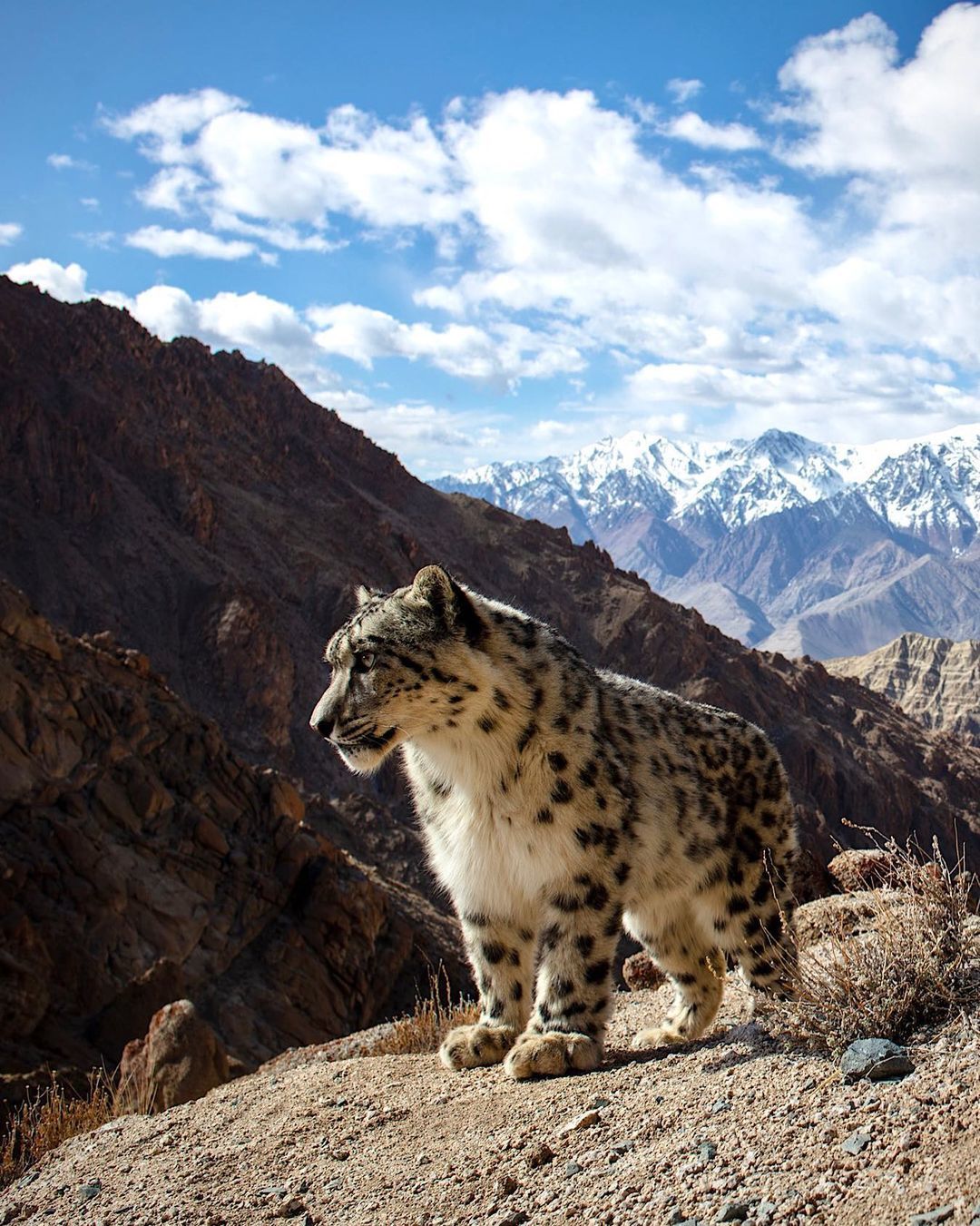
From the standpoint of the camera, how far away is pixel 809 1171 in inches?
165

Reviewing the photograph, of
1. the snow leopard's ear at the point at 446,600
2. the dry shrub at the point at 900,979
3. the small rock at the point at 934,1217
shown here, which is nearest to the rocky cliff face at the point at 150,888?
the snow leopard's ear at the point at 446,600

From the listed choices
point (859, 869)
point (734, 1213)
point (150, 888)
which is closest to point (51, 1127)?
point (734, 1213)

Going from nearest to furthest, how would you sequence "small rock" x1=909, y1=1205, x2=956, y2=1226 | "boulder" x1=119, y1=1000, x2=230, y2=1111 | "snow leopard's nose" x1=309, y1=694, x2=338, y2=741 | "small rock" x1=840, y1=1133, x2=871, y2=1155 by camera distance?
"small rock" x1=909, y1=1205, x2=956, y2=1226
"small rock" x1=840, y1=1133, x2=871, y2=1155
"snow leopard's nose" x1=309, y1=694, x2=338, y2=741
"boulder" x1=119, y1=1000, x2=230, y2=1111

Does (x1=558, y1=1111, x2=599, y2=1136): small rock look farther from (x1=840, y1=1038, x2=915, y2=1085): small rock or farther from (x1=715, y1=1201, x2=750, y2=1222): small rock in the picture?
(x1=715, y1=1201, x2=750, y2=1222): small rock

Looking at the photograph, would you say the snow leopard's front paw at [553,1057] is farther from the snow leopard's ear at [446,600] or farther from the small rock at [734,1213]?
the snow leopard's ear at [446,600]

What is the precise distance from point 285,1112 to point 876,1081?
397cm

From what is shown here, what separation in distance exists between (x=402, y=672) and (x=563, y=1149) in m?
2.83

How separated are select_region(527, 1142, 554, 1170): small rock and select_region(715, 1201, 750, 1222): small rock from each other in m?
1.29

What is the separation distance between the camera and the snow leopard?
6.57 metres

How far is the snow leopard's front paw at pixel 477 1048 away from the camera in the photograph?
7.17 meters

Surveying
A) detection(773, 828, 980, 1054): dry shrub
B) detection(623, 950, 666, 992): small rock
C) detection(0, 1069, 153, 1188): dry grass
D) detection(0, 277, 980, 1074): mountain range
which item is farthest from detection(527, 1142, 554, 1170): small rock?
detection(623, 950, 666, 992): small rock

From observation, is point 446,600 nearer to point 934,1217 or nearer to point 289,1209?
point 289,1209

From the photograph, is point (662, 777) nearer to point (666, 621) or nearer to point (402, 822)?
point (402, 822)

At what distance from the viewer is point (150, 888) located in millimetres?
30922
